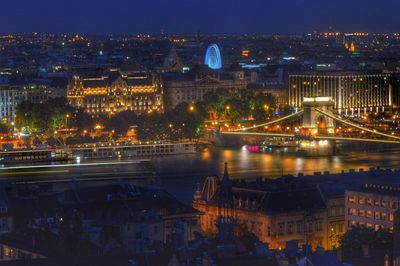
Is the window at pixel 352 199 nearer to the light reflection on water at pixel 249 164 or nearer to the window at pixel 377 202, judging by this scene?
the window at pixel 377 202

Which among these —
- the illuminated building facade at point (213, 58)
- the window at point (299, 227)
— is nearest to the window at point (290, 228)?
the window at point (299, 227)

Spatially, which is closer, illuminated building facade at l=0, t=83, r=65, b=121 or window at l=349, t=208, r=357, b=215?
window at l=349, t=208, r=357, b=215

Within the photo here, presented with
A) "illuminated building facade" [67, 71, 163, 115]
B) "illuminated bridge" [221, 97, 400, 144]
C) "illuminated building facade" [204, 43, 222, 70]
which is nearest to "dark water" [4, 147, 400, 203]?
"illuminated bridge" [221, 97, 400, 144]

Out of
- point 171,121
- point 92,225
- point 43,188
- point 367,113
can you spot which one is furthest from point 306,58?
point 92,225

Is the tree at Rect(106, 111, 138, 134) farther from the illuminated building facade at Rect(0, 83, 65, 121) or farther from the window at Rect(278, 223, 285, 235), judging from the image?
the window at Rect(278, 223, 285, 235)

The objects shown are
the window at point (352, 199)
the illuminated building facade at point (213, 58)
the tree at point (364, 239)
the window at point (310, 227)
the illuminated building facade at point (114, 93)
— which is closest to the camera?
the tree at point (364, 239)

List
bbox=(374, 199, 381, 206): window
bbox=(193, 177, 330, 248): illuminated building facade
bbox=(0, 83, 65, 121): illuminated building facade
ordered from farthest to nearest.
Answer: bbox=(0, 83, 65, 121): illuminated building facade → bbox=(374, 199, 381, 206): window → bbox=(193, 177, 330, 248): illuminated building facade
